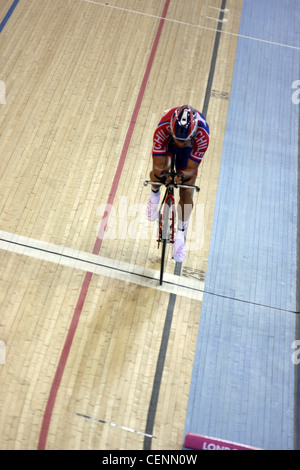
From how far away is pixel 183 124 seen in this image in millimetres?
3492

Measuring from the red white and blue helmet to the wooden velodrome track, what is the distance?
1530 mm

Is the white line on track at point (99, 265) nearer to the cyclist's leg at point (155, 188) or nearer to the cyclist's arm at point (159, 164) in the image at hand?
the cyclist's leg at point (155, 188)

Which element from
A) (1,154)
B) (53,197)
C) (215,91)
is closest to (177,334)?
(53,197)

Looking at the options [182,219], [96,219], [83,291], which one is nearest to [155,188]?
[182,219]

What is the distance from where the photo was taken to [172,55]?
6359 millimetres

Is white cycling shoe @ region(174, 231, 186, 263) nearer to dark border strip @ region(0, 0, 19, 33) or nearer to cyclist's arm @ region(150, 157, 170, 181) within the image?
cyclist's arm @ region(150, 157, 170, 181)

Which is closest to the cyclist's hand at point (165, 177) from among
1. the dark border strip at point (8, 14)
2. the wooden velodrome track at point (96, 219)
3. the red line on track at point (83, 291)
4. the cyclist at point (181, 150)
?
the cyclist at point (181, 150)

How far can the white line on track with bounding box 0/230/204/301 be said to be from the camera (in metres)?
4.54

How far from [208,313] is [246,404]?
0.87 m

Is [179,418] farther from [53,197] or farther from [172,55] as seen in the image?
[172,55]

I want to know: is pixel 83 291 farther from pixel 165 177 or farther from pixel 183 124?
pixel 183 124

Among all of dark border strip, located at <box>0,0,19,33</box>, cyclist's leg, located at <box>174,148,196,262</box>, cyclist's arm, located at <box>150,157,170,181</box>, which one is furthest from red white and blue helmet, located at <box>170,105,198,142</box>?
dark border strip, located at <box>0,0,19,33</box>

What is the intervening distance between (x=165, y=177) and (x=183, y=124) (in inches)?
17.6
